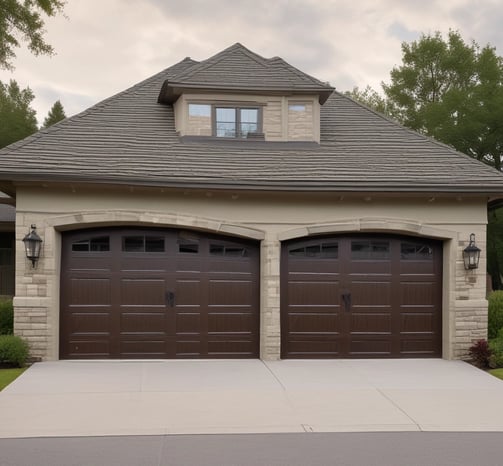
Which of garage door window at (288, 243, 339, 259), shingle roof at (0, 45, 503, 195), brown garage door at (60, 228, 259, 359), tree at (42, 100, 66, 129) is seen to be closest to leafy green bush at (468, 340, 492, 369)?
shingle roof at (0, 45, 503, 195)

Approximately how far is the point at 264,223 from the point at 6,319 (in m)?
5.56

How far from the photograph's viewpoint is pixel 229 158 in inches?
536

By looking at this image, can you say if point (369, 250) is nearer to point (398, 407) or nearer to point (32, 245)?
point (398, 407)

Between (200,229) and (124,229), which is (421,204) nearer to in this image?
(200,229)

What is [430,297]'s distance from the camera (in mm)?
13641

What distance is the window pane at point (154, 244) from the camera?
43.4 ft

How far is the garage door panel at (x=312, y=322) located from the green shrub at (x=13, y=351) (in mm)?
5154

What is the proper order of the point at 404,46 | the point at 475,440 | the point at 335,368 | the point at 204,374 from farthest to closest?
the point at 404,46 < the point at 335,368 < the point at 204,374 < the point at 475,440

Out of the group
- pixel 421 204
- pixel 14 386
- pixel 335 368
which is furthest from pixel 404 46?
pixel 14 386

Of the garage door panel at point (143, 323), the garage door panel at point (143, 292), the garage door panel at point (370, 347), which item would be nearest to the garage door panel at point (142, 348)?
the garage door panel at point (143, 323)

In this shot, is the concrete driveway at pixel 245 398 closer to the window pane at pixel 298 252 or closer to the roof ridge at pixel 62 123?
the window pane at pixel 298 252

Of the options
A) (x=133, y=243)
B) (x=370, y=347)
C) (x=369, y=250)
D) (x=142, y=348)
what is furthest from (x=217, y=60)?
(x=370, y=347)

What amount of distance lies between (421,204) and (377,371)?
11.8ft

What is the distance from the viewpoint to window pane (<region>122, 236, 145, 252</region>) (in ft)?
43.3
